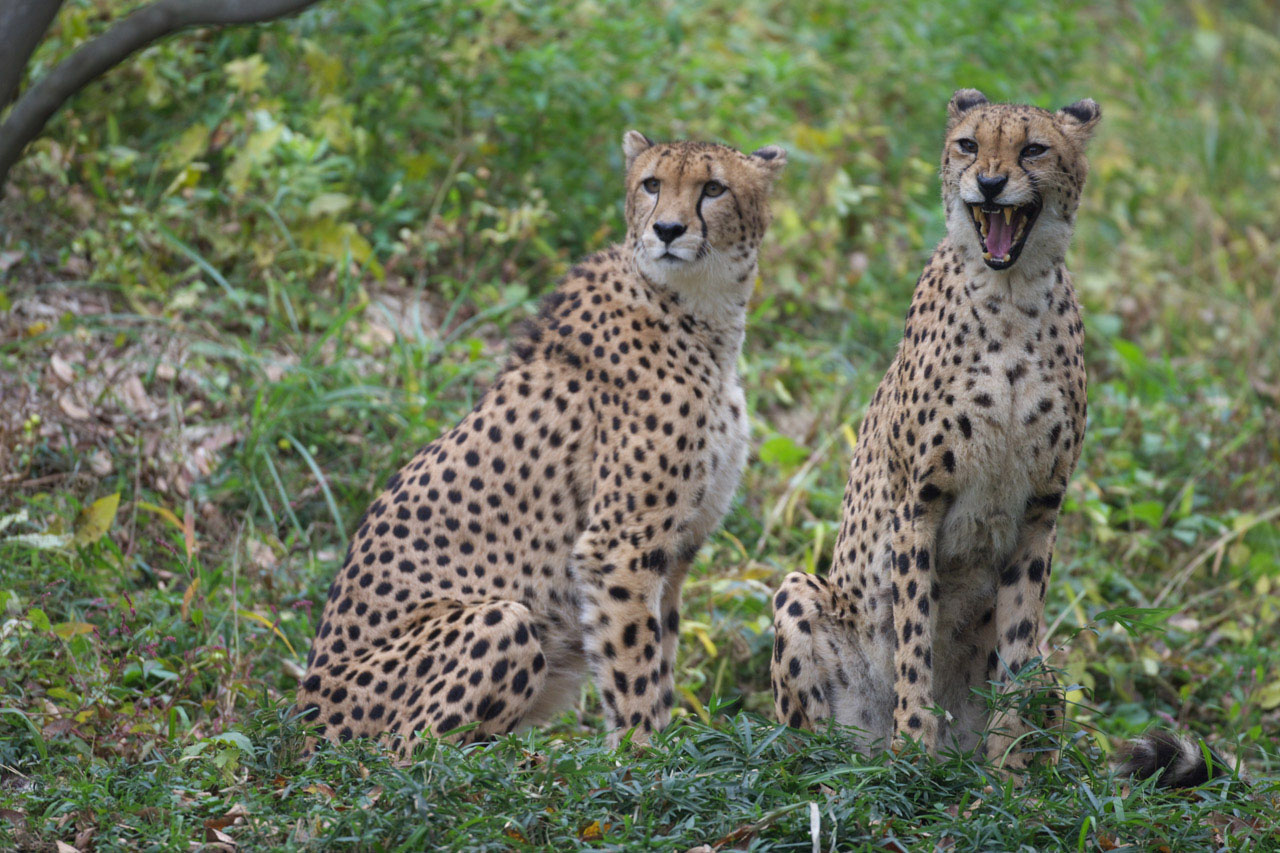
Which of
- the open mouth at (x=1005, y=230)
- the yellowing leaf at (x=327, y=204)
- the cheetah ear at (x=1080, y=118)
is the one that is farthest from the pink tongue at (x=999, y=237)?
the yellowing leaf at (x=327, y=204)

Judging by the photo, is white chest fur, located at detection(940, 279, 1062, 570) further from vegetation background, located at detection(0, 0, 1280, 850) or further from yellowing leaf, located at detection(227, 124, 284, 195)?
yellowing leaf, located at detection(227, 124, 284, 195)

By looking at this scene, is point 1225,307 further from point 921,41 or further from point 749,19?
point 749,19

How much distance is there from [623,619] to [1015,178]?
5.35 ft

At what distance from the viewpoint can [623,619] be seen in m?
3.71

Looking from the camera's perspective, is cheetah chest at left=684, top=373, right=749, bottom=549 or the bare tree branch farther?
cheetah chest at left=684, top=373, right=749, bottom=549

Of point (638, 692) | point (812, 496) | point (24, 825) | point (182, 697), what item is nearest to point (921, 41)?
point (812, 496)

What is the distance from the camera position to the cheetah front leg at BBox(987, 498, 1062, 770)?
3.40 meters

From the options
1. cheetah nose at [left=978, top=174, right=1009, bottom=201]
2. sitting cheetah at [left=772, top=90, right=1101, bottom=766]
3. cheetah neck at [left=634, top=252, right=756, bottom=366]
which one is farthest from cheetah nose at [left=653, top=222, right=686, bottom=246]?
cheetah nose at [left=978, top=174, right=1009, bottom=201]

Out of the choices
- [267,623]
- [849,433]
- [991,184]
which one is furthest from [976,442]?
[267,623]

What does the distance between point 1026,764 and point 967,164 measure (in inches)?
63.4

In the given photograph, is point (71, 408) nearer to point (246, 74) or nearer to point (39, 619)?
point (39, 619)

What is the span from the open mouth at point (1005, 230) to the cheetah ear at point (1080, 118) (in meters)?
0.26

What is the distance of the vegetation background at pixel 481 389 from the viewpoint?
3.01 m

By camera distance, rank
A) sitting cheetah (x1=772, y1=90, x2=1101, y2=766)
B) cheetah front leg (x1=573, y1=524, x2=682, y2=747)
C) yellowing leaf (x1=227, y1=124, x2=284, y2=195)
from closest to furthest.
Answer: sitting cheetah (x1=772, y1=90, x2=1101, y2=766), cheetah front leg (x1=573, y1=524, x2=682, y2=747), yellowing leaf (x1=227, y1=124, x2=284, y2=195)
